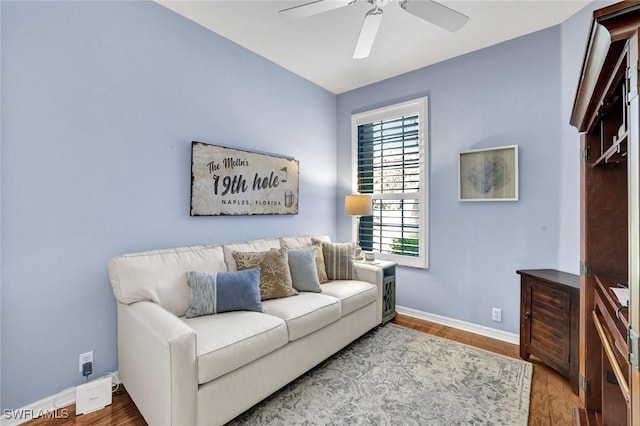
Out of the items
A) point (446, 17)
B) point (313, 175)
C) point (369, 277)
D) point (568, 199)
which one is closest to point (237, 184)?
point (313, 175)

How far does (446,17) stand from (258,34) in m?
1.62

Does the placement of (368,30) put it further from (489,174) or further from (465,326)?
(465,326)

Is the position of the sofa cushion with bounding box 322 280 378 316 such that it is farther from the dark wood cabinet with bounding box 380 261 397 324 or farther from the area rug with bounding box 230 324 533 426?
the area rug with bounding box 230 324 533 426

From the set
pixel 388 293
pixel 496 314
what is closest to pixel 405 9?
pixel 388 293

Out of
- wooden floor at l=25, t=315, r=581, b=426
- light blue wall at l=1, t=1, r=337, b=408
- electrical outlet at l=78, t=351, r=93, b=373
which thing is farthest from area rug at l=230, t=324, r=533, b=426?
light blue wall at l=1, t=1, r=337, b=408

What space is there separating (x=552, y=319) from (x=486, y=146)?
1597 mm

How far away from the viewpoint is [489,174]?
9.41 ft

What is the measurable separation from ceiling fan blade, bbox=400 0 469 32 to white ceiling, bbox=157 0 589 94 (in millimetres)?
503

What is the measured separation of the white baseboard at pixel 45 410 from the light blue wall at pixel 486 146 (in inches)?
119

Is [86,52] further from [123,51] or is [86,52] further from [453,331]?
[453,331]

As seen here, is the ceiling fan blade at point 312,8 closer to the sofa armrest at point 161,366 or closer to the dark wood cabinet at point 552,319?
the sofa armrest at point 161,366

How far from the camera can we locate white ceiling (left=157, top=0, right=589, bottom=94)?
91.5 inches

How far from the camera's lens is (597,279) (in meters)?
1.43

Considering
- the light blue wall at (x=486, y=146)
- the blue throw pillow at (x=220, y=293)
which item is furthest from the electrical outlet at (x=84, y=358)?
the light blue wall at (x=486, y=146)
